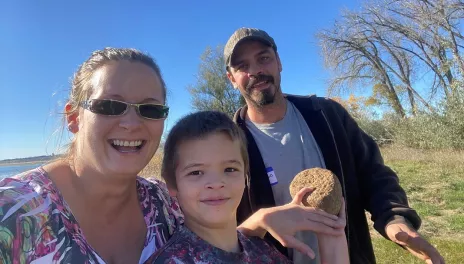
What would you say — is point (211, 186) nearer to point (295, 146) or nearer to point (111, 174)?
point (111, 174)

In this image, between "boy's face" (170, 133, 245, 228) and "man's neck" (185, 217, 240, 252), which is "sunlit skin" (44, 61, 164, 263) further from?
"man's neck" (185, 217, 240, 252)

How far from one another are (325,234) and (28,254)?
138cm

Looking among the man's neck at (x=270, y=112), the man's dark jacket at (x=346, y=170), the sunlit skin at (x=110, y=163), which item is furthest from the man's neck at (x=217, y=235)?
the man's neck at (x=270, y=112)

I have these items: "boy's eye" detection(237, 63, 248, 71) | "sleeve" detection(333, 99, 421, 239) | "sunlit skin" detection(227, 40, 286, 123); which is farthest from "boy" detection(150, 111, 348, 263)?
"boy's eye" detection(237, 63, 248, 71)

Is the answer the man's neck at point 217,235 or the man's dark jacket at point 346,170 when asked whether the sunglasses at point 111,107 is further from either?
the man's dark jacket at point 346,170

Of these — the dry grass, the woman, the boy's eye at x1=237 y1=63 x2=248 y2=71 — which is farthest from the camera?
the dry grass

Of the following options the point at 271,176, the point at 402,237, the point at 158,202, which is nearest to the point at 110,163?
the point at 158,202

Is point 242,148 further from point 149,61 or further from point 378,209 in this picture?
point 378,209

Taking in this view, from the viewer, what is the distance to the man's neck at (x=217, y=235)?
1.88 meters

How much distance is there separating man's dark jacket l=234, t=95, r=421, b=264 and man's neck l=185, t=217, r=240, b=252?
2.68ft

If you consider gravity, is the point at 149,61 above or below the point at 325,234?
above

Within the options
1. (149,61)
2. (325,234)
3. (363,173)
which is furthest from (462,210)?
(149,61)

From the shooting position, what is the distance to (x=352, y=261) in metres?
2.72

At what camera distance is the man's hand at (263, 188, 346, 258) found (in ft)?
6.33
